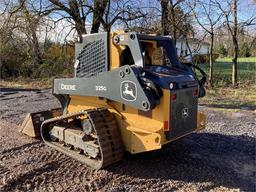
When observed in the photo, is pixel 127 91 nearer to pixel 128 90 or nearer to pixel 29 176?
pixel 128 90

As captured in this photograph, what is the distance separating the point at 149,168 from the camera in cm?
455

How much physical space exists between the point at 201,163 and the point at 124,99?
1.42 m

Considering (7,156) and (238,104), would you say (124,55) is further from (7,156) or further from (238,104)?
(238,104)

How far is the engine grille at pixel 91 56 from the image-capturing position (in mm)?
4562

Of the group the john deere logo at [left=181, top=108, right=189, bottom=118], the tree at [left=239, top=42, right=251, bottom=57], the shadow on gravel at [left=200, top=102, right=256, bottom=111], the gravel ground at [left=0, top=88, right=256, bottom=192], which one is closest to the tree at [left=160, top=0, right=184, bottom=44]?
the tree at [left=239, top=42, right=251, bottom=57]

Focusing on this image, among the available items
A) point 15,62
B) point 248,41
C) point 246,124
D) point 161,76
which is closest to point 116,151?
point 161,76

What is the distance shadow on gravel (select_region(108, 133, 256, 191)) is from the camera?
4289 millimetres

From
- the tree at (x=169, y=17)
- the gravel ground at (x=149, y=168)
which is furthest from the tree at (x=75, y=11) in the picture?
the gravel ground at (x=149, y=168)

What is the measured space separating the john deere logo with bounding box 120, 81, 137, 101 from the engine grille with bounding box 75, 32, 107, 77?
0.48 meters

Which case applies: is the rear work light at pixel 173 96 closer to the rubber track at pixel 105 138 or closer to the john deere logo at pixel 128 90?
the john deere logo at pixel 128 90

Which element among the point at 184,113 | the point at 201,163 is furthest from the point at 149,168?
the point at 184,113

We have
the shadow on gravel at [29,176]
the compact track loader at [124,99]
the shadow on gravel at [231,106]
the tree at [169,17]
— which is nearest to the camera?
the shadow on gravel at [29,176]

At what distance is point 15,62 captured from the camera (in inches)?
666

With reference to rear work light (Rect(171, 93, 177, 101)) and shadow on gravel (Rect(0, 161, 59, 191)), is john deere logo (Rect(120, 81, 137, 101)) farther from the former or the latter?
shadow on gravel (Rect(0, 161, 59, 191))
